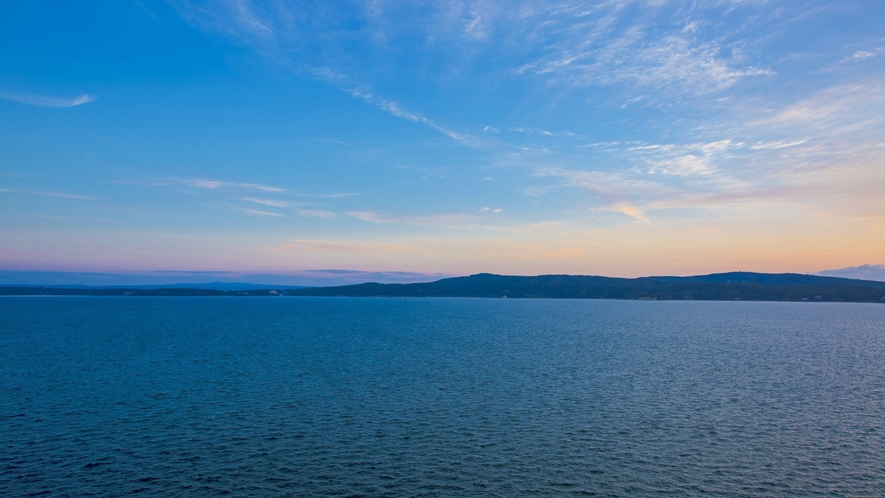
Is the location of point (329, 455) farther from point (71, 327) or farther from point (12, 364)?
point (71, 327)

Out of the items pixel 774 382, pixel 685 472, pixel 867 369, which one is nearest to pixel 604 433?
pixel 685 472

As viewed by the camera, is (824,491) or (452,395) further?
(452,395)

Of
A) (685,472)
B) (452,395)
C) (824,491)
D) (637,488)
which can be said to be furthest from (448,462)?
(824,491)

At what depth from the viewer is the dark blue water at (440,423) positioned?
2861cm

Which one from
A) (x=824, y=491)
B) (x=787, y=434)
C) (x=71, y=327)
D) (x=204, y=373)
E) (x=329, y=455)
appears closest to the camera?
(x=824, y=491)

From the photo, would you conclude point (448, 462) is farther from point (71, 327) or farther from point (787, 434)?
point (71, 327)

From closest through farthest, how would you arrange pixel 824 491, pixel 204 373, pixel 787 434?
pixel 824 491 < pixel 787 434 < pixel 204 373

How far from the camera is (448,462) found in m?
31.4

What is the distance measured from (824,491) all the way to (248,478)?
32.3m

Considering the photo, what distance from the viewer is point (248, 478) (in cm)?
2866

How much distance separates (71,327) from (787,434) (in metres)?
145

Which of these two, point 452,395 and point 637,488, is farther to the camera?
point 452,395

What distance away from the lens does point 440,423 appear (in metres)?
39.3

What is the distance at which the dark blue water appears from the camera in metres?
28.6
